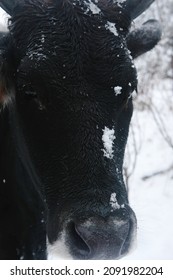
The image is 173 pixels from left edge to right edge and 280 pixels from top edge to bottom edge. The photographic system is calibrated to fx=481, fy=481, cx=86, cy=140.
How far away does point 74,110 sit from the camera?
3316 millimetres

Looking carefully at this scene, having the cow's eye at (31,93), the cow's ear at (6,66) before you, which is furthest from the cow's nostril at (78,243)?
the cow's ear at (6,66)

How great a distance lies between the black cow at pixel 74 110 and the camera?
3.14 m

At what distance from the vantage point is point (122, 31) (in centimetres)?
383


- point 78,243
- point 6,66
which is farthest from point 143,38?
point 78,243

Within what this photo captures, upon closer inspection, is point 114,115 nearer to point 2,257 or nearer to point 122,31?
point 122,31

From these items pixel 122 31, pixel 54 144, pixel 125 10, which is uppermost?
pixel 125 10

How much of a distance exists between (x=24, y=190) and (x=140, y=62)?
429 inches

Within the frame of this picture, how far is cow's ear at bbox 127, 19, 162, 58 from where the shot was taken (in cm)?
426

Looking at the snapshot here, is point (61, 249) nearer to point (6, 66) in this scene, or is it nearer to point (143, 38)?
point (6, 66)

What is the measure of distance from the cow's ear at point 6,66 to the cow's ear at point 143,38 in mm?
1086

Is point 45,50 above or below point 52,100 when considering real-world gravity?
above

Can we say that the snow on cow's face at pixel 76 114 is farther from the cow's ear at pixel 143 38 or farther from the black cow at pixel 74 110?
the cow's ear at pixel 143 38

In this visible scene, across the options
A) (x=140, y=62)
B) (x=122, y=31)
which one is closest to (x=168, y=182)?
(x=140, y=62)

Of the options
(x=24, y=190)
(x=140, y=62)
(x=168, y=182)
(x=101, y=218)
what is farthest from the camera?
(x=140, y=62)
